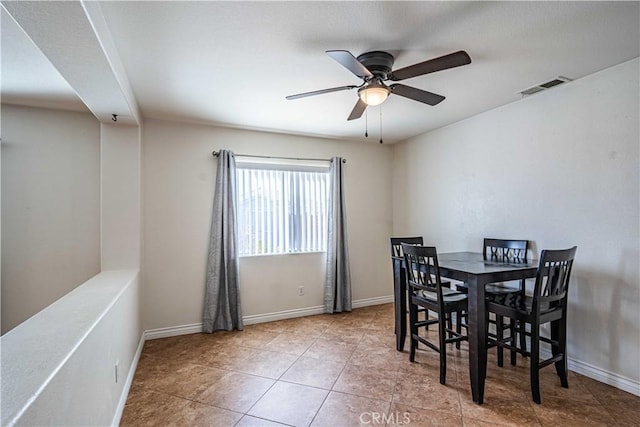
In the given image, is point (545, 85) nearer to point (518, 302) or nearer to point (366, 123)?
point (366, 123)

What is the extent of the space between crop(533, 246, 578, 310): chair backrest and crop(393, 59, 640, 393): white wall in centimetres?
42

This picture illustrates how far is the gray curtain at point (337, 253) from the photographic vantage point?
4328 mm

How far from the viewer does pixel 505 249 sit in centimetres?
320

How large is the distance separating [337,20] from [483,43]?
3.38ft

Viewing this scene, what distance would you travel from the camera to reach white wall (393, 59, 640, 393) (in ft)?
7.81

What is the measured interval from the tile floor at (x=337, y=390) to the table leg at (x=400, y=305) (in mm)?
161

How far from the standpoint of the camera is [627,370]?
237cm

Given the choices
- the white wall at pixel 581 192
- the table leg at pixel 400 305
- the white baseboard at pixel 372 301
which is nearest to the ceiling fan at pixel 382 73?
the white wall at pixel 581 192

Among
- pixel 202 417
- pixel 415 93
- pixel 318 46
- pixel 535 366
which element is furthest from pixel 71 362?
pixel 535 366

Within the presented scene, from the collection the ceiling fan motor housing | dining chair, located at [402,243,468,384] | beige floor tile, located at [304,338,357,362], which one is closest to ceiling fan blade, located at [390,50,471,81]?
the ceiling fan motor housing

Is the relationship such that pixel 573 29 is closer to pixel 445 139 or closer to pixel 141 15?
pixel 445 139

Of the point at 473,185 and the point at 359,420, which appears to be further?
the point at 473,185

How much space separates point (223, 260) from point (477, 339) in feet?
8.97

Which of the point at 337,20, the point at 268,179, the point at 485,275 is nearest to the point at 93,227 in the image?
the point at 268,179
